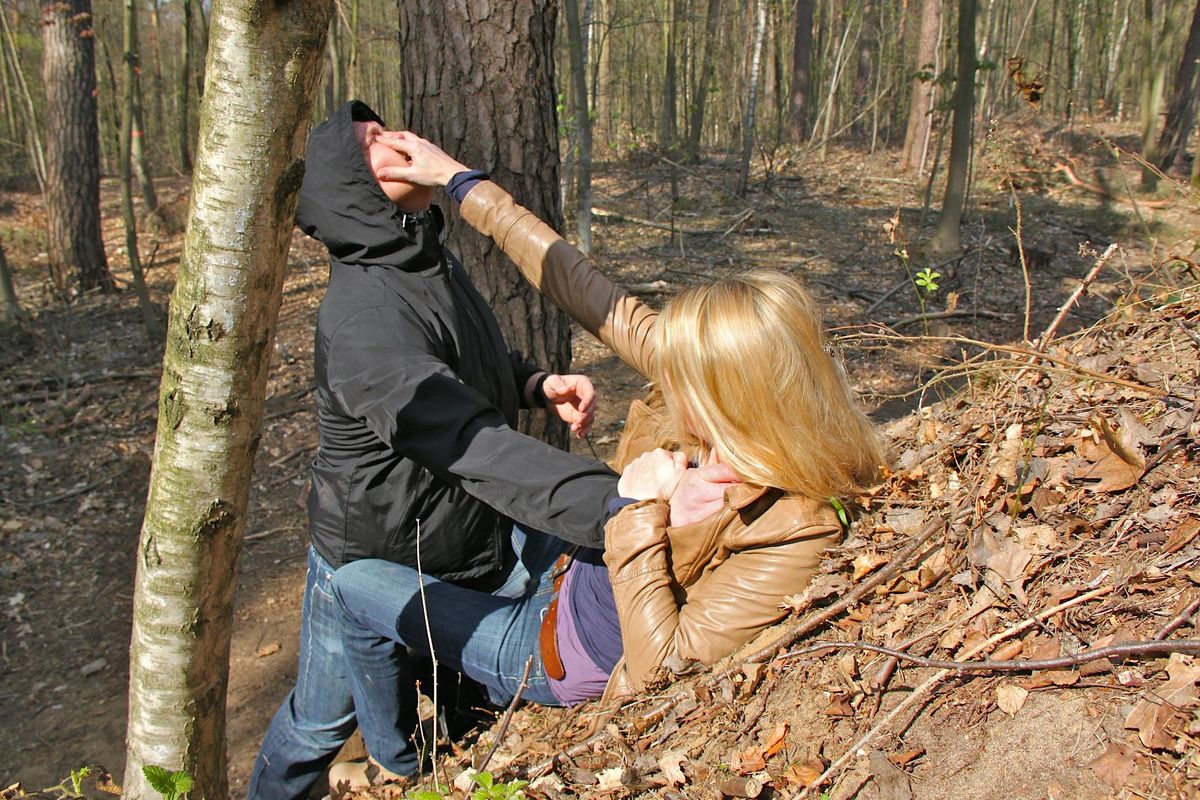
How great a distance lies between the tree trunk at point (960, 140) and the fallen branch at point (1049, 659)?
733cm

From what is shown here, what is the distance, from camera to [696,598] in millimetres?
2033

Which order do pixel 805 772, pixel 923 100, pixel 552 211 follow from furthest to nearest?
pixel 923 100 → pixel 552 211 → pixel 805 772

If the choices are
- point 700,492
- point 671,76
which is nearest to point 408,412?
point 700,492

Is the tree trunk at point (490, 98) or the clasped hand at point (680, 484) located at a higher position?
the tree trunk at point (490, 98)


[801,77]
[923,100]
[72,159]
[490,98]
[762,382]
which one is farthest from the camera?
[801,77]

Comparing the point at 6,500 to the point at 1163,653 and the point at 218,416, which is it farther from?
the point at 1163,653

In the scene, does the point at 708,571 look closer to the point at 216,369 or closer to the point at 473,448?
the point at 473,448

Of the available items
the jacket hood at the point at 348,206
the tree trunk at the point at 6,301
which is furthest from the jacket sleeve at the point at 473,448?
the tree trunk at the point at 6,301

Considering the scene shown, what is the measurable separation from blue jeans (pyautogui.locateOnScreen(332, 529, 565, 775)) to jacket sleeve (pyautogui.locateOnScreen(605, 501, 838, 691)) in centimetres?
51

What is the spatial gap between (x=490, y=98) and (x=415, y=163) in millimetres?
1159

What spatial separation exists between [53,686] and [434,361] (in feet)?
11.3

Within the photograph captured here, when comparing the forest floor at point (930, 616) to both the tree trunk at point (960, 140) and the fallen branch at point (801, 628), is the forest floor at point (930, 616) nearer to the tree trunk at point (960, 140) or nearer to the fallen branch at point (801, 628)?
the fallen branch at point (801, 628)

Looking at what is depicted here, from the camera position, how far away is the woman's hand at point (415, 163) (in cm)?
237

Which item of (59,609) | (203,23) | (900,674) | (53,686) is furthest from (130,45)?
(900,674)
